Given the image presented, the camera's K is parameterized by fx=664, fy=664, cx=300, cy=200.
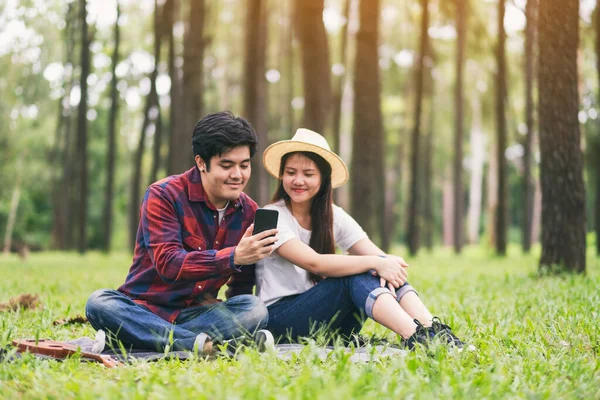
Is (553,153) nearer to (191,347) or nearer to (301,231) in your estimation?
(301,231)

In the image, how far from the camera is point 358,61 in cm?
1405

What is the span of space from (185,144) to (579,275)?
9447mm

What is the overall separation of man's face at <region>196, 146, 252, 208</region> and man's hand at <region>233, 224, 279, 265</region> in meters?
0.44

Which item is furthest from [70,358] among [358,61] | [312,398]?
[358,61]

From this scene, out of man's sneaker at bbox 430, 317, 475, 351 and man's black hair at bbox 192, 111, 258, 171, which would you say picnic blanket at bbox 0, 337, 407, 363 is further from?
man's black hair at bbox 192, 111, 258, 171

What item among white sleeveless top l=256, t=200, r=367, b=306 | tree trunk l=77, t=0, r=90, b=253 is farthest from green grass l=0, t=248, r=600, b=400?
tree trunk l=77, t=0, r=90, b=253

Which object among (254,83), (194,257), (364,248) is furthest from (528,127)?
(194,257)

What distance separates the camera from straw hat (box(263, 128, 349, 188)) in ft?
15.3

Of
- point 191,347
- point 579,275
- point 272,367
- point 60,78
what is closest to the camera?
point 272,367

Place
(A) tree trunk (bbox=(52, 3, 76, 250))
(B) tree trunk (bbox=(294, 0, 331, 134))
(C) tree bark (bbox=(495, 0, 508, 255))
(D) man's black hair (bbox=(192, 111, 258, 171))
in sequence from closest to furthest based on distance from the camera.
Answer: (D) man's black hair (bbox=(192, 111, 258, 171)) → (B) tree trunk (bbox=(294, 0, 331, 134)) → (C) tree bark (bbox=(495, 0, 508, 255)) → (A) tree trunk (bbox=(52, 3, 76, 250))

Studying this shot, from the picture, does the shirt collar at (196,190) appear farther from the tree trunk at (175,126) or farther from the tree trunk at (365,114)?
the tree trunk at (175,126)

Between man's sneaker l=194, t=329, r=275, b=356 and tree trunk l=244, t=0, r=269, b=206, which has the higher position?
tree trunk l=244, t=0, r=269, b=206

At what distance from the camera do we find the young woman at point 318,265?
435 cm

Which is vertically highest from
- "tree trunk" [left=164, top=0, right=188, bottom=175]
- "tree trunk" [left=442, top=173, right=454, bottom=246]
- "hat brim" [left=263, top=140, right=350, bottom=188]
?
"tree trunk" [left=164, top=0, right=188, bottom=175]
